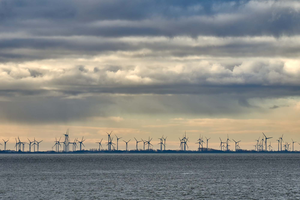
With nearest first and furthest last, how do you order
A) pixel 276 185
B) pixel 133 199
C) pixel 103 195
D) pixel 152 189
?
pixel 133 199
pixel 103 195
pixel 152 189
pixel 276 185

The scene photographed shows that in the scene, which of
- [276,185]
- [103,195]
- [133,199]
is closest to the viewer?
[133,199]

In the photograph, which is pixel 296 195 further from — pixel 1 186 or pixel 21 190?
pixel 1 186

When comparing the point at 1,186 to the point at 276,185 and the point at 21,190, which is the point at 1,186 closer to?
the point at 21,190

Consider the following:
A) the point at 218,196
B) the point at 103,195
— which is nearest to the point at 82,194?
the point at 103,195

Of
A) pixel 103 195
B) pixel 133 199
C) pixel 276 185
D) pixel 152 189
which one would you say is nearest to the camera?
pixel 133 199

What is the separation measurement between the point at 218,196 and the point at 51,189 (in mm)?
39573

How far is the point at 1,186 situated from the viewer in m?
122

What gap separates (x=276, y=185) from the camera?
12112 cm

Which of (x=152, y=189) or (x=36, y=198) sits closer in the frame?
(x=36, y=198)

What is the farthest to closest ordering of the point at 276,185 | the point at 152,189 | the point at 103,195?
the point at 276,185, the point at 152,189, the point at 103,195

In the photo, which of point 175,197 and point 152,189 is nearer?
point 175,197

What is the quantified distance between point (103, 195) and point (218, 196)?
907 inches

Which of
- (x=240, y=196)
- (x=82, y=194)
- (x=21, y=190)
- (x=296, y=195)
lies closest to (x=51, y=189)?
(x=21, y=190)

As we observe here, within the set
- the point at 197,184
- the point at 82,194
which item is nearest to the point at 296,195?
the point at 197,184
